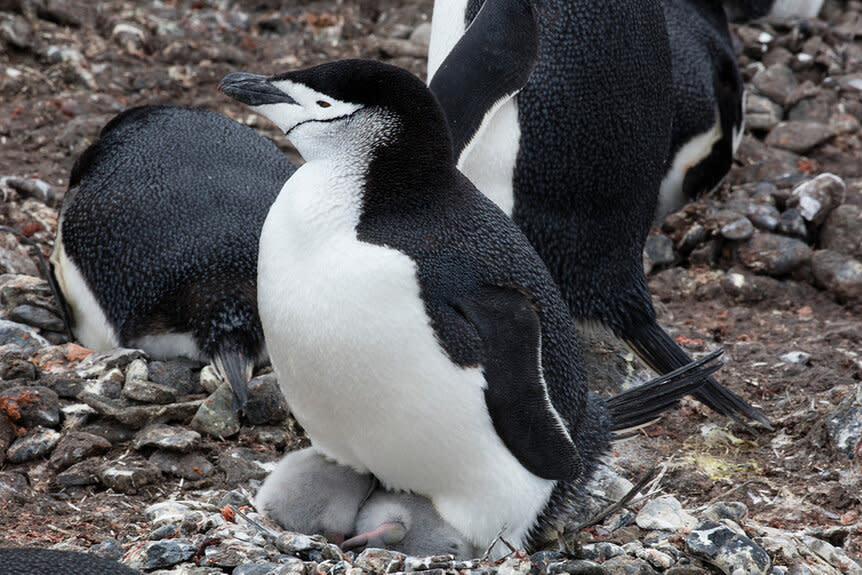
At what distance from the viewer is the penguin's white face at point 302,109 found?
259 cm

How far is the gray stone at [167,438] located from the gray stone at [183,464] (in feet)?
0.07

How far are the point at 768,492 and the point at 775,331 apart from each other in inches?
45.5

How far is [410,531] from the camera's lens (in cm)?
262

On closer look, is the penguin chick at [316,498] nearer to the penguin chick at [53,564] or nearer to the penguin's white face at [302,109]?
the penguin chick at [53,564]

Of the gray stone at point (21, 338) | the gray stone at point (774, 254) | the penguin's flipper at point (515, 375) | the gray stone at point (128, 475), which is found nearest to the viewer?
the penguin's flipper at point (515, 375)

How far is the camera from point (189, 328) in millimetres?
3547

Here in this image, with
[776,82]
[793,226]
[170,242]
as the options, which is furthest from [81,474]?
[776,82]

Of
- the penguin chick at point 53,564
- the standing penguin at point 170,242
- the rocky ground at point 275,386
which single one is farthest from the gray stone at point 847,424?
the penguin chick at point 53,564

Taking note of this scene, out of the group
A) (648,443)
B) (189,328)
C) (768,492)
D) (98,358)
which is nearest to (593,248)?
(648,443)

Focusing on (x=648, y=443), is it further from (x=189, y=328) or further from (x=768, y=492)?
(x=189, y=328)

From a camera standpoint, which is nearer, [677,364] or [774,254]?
A: [677,364]

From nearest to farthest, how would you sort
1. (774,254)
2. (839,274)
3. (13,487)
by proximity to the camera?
(13,487) → (839,274) → (774,254)

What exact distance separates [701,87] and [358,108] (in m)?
2.74

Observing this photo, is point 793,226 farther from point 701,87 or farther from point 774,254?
point 701,87
